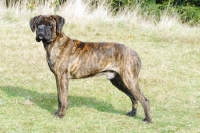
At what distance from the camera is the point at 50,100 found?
376 inches

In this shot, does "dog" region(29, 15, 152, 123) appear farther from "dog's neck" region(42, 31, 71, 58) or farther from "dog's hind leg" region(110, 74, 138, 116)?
"dog's hind leg" region(110, 74, 138, 116)

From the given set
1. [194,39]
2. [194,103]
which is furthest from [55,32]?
[194,39]

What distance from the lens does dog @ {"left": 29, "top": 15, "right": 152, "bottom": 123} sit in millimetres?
8109

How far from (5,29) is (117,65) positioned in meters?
8.02

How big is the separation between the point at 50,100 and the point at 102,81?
1.98 m

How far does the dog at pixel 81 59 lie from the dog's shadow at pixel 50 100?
2.76 feet

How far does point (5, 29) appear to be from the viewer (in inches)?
606

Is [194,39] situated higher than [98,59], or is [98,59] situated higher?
[98,59]

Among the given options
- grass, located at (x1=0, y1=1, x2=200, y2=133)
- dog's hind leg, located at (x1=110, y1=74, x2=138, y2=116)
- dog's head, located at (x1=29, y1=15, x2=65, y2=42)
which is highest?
dog's head, located at (x1=29, y1=15, x2=65, y2=42)

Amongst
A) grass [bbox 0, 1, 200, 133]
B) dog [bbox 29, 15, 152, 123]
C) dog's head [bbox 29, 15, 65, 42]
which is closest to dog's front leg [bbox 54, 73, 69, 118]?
dog [bbox 29, 15, 152, 123]

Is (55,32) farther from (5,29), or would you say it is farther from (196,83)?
(5,29)

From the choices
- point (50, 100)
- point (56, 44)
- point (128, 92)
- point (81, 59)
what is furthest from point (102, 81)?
point (56, 44)

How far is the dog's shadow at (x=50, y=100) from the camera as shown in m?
9.16

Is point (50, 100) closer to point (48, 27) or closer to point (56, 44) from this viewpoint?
point (56, 44)
